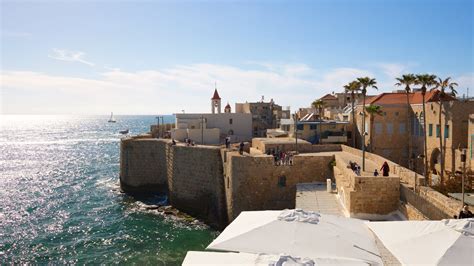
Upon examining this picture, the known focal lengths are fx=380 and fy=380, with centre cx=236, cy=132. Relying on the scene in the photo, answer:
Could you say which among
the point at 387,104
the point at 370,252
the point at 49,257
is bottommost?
the point at 49,257

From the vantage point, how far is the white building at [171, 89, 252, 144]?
4119cm

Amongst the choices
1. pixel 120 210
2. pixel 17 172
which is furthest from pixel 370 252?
pixel 17 172

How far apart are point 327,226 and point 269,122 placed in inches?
1983

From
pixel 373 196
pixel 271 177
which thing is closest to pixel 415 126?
pixel 271 177

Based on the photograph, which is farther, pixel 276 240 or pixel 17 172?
pixel 17 172

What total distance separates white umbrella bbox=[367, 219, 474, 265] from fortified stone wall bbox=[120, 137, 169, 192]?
29.1m

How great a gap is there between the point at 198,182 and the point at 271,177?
7784mm

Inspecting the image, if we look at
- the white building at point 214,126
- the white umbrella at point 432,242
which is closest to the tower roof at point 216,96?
the white building at point 214,126

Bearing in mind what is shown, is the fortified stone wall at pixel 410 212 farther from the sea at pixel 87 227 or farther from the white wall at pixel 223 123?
the white wall at pixel 223 123

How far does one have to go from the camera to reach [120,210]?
112 feet

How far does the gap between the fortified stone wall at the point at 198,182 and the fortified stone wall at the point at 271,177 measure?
364 cm

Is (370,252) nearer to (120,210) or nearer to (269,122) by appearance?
(120,210)

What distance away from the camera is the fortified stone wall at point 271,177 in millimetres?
24844

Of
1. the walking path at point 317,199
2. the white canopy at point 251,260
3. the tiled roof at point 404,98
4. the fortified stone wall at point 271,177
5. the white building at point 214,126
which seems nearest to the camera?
the white canopy at point 251,260
